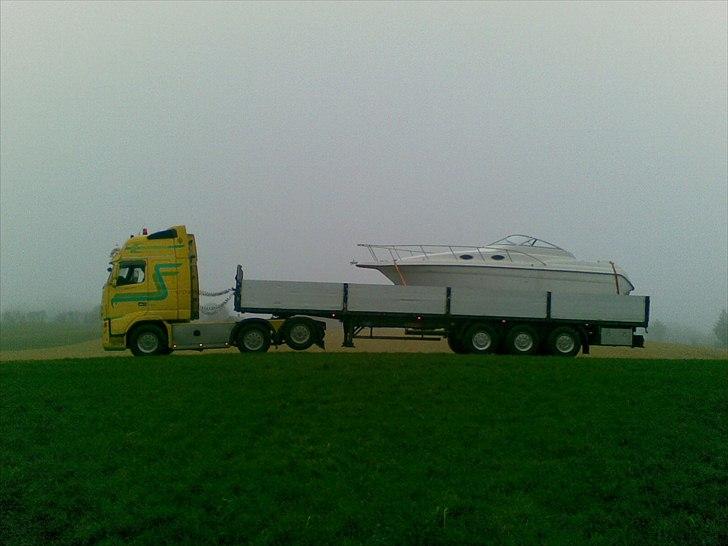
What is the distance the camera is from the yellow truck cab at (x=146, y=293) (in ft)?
65.9

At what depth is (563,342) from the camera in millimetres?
21047

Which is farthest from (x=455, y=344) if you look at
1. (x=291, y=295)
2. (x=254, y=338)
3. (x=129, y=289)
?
(x=129, y=289)

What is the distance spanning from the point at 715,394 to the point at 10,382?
1615 centimetres

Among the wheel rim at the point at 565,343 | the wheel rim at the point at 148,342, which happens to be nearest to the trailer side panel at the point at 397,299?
the wheel rim at the point at 565,343

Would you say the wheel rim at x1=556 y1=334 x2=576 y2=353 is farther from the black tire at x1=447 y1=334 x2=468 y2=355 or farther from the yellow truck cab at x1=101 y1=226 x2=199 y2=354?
the yellow truck cab at x1=101 y1=226 x2=199 y2=354

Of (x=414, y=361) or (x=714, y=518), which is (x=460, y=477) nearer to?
(x=714, y=518)

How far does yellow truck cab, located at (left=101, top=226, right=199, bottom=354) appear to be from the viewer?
65.9 ft

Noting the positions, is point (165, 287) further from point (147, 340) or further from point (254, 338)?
point (254, 338)

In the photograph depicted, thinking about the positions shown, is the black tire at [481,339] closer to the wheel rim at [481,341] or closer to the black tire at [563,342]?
the wheel rim at [481,341]

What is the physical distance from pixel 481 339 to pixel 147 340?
35.7ft

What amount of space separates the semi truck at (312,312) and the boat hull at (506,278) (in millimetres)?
1348

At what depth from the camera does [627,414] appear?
11.9 m

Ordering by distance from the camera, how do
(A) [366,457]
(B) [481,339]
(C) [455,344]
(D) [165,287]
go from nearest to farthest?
(A) [366,457]
(D) [165,287]
(B) [481,339]
(C) [455,344]

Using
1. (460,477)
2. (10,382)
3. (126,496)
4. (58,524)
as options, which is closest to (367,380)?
(460,477)
